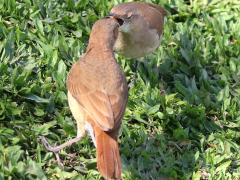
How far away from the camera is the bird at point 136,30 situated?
7.03 metres

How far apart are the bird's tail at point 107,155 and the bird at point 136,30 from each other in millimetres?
1631

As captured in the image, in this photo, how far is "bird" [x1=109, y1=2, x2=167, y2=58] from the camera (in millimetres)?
7031

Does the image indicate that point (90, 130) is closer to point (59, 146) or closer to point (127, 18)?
point (59, 146)

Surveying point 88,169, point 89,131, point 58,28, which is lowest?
point 88,169

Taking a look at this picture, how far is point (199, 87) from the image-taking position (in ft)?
23.9

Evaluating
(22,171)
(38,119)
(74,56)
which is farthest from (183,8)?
(22,171)

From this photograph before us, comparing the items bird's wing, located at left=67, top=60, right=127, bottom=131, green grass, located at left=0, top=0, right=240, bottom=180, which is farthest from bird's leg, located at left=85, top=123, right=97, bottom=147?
green grass, located at left=0, top=0, right=240, bottom=180

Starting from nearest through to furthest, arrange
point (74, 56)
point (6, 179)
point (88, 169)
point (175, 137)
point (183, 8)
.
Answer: point (6, 179)
point (88, 169)
point (175, 137)
point (74, 56)
point (183, 8)

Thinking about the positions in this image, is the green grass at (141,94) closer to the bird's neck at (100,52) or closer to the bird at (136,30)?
the bird at (136,30)

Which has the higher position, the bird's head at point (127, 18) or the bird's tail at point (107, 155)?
the bird's head at point (127, 18)

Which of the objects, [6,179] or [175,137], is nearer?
[6,179]

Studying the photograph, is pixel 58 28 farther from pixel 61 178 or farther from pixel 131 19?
pixel 61 178

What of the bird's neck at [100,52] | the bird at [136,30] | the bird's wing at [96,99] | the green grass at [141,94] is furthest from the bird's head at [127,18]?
the bird's wing at [96,99]

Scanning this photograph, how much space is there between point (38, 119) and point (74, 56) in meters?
1.05
